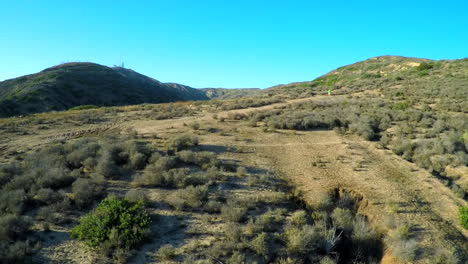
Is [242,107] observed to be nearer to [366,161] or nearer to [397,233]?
[366,161]

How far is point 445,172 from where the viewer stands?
10.7 m

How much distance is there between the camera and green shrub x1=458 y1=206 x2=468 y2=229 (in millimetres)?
7326

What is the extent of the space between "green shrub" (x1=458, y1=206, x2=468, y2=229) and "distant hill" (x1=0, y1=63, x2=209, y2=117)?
168 ft

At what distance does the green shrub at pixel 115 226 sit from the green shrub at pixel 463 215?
8916 mm

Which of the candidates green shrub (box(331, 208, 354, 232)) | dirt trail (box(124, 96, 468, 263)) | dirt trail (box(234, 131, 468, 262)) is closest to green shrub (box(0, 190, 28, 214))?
dirt trail (box(124, 96, 468, 263))

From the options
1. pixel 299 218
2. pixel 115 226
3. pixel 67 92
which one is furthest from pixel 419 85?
pixel 67 92

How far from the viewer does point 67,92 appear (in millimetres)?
56812

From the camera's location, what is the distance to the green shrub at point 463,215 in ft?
24.0

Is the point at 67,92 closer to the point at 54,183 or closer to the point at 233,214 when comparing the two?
the point at 54,183

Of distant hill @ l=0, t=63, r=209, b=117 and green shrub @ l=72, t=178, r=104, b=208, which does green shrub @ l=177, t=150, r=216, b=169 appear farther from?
distant hill @ l=0, t=63, r=209, b=117

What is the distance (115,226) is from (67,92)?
204 ft

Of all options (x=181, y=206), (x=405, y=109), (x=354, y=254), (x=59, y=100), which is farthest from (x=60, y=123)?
(x=59, y=100)

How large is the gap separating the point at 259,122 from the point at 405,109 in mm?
12273

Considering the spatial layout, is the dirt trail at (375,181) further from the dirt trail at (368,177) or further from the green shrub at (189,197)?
the green shrub at (189,197)
